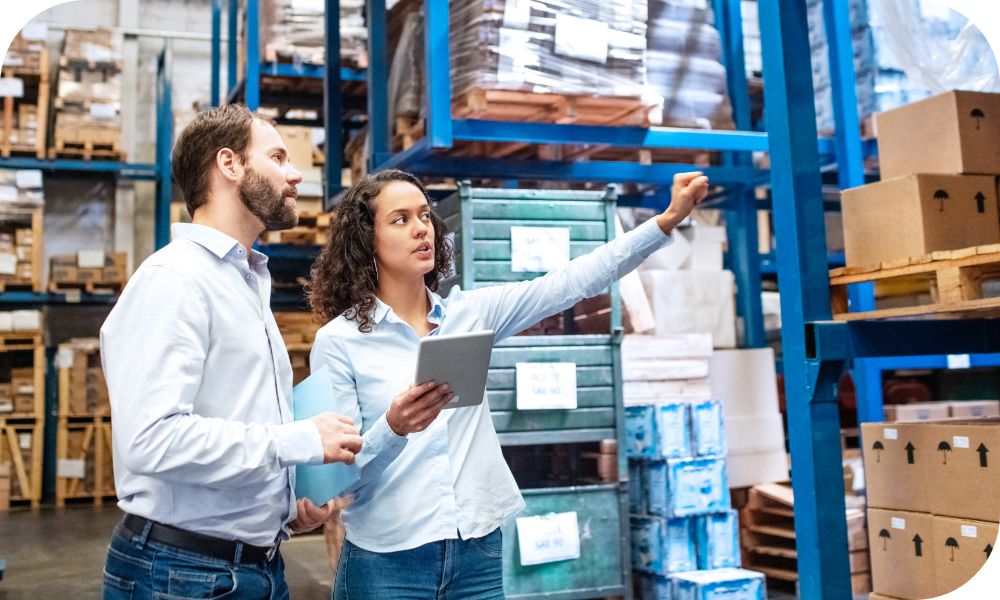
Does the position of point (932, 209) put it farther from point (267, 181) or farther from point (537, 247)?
point (267, 181)

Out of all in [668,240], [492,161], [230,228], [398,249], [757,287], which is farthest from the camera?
[757,287]

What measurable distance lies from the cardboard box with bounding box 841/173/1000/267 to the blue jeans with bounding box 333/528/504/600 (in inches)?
64.7

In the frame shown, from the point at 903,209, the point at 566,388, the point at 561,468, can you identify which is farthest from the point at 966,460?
the point at 561,468

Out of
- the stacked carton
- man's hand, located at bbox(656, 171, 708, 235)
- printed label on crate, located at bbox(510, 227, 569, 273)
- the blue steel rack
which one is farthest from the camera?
the blue steel rack

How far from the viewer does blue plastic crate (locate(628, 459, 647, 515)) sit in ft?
17.4

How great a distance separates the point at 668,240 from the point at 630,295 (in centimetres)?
323

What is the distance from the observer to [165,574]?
1.88 metres

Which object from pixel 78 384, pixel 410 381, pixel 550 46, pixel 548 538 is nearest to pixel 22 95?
pixel 78 384

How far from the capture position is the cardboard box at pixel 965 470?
3.04 m

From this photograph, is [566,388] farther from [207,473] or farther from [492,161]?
[207,473]

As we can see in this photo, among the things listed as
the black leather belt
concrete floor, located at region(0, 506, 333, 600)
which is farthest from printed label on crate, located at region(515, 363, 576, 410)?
concrete floor, located at region(0, 506, 333, 600)

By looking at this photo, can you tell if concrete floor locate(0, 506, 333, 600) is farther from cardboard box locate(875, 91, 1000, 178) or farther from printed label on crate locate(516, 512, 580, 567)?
cardboard box locate(875, 91, 1000, 178)

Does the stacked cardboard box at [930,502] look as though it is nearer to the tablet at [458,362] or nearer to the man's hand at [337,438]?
the tablet at [458,362]

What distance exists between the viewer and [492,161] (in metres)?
5.81
